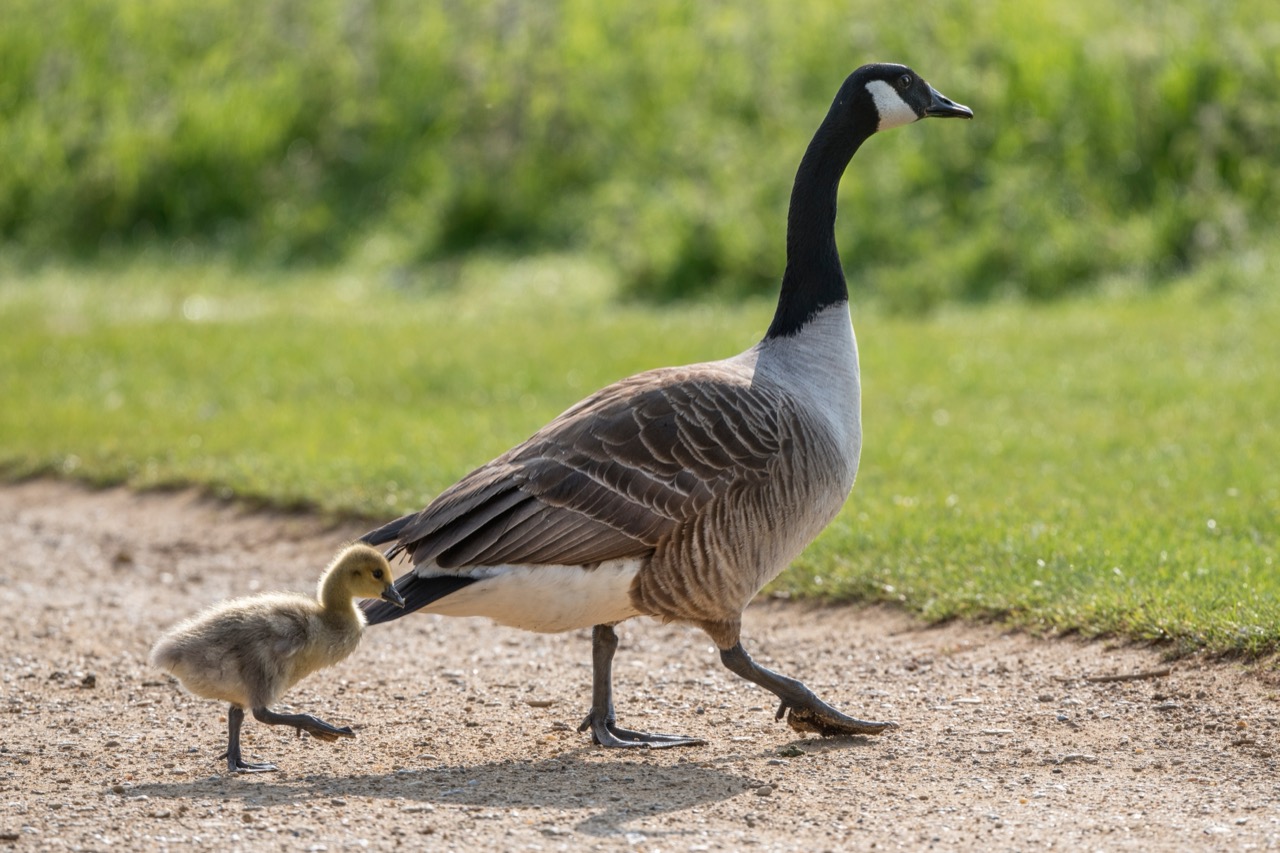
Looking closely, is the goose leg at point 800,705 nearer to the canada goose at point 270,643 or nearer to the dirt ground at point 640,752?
the dirt ground at point 640,752

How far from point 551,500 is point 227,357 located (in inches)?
324

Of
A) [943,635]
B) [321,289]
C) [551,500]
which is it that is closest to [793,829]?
[551,500]

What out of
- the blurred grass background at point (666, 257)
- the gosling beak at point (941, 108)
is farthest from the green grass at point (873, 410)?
the gosling beak at point (941, 108)

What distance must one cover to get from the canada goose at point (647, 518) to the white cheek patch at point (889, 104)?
135 centimetres

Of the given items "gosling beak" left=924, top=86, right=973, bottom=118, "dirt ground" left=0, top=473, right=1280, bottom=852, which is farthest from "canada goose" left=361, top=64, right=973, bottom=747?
"gosling beak" left=924, top=86, right=973, bottom=118

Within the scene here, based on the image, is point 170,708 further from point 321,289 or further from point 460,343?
point 321,289

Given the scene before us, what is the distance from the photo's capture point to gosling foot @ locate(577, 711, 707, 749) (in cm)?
585

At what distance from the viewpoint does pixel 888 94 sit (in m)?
6.72

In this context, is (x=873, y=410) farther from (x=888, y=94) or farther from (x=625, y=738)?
(x=625, y=738)

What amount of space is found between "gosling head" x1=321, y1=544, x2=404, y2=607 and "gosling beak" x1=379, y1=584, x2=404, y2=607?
0.34 ft

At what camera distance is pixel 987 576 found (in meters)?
7.50

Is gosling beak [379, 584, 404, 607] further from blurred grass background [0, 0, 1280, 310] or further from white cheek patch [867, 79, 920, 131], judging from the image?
blurred grass background [0, 0, 1280, 310]

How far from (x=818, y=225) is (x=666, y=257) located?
10.0m

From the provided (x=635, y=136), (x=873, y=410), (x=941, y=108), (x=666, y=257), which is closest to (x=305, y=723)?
(x=941, y=108)
